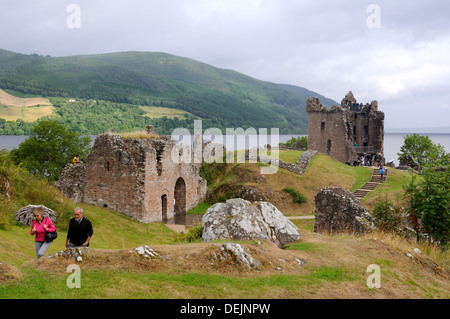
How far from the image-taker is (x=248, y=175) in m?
34.4

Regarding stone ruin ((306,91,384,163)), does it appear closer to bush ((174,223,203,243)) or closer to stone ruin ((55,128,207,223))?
stone ruin ((55,128,207,223))

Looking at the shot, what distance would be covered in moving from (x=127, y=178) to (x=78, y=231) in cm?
1576

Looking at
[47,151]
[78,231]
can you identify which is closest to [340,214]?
[78,231]

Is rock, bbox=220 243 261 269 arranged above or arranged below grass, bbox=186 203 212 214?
above

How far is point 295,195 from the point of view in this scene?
32.2 m

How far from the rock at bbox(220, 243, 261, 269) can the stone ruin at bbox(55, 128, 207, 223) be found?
1655cm

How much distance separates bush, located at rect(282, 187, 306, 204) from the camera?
31828 mm

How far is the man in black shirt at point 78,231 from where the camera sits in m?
10.6

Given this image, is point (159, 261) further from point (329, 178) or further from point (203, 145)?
point (203, 145)

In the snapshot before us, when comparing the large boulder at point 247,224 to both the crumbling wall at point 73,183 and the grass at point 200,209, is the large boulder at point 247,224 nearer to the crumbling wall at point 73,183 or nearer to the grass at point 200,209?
the crumbling wall at point 73,183

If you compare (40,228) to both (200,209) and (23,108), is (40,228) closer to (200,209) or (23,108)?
(200,209)

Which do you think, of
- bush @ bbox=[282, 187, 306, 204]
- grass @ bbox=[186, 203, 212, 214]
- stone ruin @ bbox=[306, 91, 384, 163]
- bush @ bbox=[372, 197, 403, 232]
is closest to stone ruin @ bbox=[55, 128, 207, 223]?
grass @ bbox=[186, 203, 212, 214]

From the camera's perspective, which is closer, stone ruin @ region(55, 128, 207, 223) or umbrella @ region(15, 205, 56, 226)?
umbrella @ region(15, 205, 56, 226)
